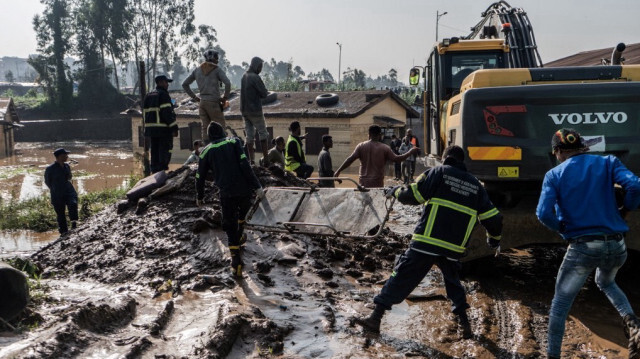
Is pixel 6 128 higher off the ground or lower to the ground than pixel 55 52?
lower

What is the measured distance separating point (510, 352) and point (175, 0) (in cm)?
5438

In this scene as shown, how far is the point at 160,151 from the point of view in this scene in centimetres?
917

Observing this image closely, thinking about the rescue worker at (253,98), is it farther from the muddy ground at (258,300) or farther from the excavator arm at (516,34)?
the excavator arm at (516,34)

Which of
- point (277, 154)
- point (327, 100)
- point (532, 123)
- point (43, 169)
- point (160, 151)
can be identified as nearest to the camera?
point (532, 123)

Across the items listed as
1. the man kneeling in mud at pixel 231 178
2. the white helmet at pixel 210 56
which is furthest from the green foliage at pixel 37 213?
the man kneeling in mud at pixel 231 178

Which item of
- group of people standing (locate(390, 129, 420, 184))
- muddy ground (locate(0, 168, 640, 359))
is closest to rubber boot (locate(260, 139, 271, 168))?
muddy ground (locate(0, 168, 640, 359))

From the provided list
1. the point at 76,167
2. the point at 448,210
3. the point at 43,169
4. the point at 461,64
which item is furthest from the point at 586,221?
the point at 76,167

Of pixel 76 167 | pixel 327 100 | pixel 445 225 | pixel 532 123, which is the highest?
pixel 327 100

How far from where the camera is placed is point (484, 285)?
6242mm

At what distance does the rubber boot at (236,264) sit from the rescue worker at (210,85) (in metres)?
3.50

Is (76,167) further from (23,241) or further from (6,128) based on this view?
(23,241)

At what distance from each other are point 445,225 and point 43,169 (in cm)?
2877

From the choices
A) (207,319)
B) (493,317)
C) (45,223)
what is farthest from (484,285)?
(45,223)

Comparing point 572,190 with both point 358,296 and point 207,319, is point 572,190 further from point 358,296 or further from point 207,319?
point 207,319
